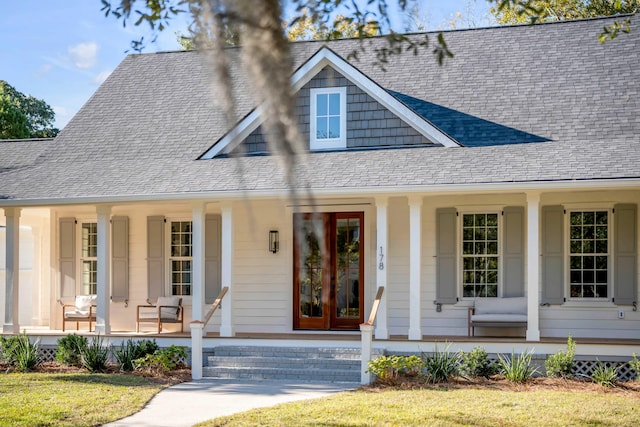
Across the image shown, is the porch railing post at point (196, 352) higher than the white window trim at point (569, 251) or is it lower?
lower

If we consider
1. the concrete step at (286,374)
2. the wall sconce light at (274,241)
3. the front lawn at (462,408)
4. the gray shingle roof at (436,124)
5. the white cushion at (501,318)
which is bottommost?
the concrete step at (286,374)

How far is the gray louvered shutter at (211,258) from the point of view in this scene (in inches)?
606

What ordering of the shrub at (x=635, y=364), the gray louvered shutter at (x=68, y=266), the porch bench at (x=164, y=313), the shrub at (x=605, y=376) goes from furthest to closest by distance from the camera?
the gray louvered shutter at (x=68, y=266), the porch bench at (x=164, y=313), the shrub at (x=635, y=364), the shrub at (x=605, y=376)

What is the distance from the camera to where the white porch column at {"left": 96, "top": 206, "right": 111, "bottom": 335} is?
14.4 metres

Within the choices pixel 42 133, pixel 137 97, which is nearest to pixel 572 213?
pixel 137 97

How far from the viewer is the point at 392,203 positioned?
14.6 meters

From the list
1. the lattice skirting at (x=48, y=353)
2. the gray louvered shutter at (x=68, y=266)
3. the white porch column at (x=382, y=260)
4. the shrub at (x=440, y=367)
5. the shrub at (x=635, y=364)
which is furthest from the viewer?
the gray louvered shutter at (x=68, y=266)

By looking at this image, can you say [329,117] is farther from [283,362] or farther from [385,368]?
[385,368]

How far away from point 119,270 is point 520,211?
7.19 meters

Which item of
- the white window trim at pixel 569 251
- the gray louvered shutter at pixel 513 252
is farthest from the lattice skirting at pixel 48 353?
the white window trim at pixel 569 251

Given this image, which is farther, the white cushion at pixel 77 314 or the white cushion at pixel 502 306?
the white cushion at pixel 77 314

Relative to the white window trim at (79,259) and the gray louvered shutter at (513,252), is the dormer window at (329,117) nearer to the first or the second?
the gray louvered shutter at (513,252)

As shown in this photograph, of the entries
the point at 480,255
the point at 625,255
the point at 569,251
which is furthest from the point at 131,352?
the point at 625,255

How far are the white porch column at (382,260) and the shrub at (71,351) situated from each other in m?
4.51
